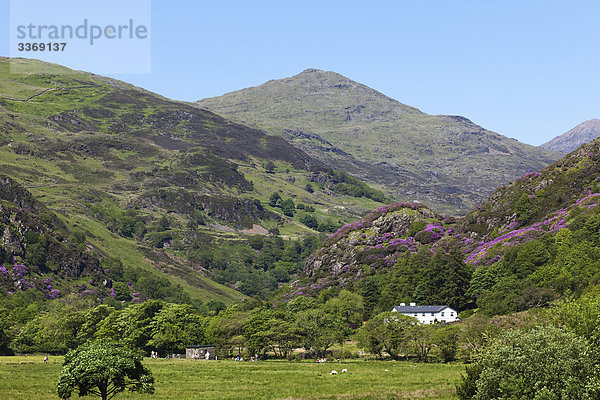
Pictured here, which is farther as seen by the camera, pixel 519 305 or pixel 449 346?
pixel 519 305

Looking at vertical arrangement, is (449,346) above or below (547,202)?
below

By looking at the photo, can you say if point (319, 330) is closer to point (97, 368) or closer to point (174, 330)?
point (174, 330)

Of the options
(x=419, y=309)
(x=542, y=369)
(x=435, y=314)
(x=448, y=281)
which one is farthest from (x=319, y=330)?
(x=542, y=369)

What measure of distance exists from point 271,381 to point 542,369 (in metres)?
40.7

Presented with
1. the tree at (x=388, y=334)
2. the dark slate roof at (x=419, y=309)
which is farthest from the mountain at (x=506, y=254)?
the tree at (x=388, y=334)

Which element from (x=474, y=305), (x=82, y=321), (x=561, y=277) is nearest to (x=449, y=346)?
(x=561, y=277)

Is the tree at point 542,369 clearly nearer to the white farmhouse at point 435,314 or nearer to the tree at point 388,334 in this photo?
the tree at point 388,334

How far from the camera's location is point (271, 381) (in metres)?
→ 75.4

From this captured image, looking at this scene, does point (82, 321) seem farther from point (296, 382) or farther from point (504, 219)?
point (504, 219)

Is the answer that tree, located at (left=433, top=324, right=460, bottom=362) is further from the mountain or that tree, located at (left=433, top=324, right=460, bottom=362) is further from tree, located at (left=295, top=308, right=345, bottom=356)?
tree, located at (left=295, top=308, right=345, bottom=356)

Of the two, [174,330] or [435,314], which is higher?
[174,330]

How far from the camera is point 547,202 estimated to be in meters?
167

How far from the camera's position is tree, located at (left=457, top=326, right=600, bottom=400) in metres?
42.0

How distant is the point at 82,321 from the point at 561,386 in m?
122
